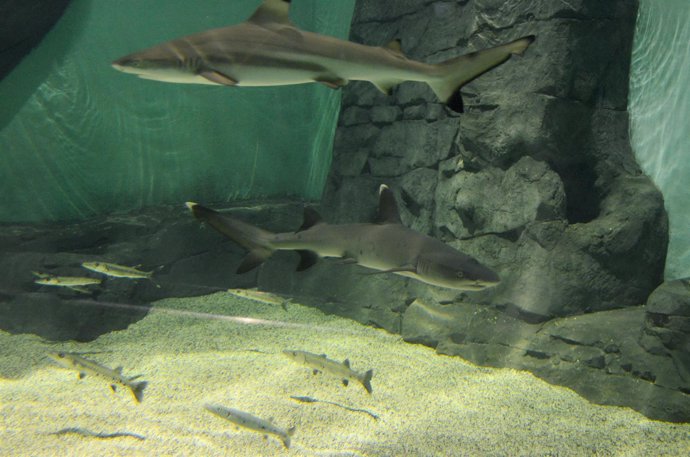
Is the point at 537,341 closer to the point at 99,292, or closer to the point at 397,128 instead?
the point at 397,128

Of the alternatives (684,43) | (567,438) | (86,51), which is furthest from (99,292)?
(684,43)

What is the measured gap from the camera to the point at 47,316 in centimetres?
671

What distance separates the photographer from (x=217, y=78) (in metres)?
2.80

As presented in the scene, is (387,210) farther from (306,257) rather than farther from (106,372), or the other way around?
(106,372)

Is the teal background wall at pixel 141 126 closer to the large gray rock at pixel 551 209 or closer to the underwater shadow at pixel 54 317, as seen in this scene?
the underwater shadow at pixel 54 317

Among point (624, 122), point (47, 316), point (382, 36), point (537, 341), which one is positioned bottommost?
point (47, 316)

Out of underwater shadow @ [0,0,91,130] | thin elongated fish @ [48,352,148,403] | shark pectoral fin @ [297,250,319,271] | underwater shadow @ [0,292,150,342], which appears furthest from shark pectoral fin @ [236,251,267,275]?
underwater shadow @ [0,0,91,130]

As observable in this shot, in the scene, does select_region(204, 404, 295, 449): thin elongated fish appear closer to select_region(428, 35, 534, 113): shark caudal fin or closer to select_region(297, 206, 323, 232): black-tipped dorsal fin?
select_region(297, 206, 323, 232): black-tipped dorsal fin

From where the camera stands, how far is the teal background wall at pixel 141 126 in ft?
27.7

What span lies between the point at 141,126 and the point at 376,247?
7424 mm

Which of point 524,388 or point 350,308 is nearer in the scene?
point 524,388

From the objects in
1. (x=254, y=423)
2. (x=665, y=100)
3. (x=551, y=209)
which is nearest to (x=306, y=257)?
(x=254, y=423)

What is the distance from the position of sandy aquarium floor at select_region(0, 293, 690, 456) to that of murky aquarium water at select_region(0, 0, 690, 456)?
0.10ft

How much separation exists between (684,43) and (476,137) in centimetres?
306
